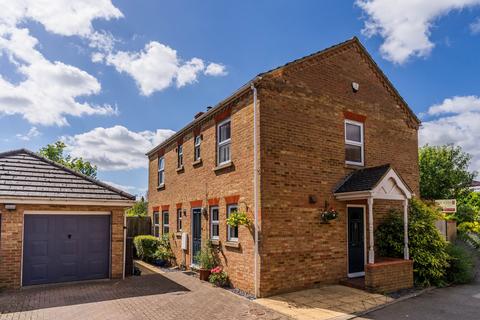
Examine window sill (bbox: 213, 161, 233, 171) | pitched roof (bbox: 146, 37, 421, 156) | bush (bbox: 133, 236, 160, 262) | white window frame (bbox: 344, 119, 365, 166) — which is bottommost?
bush (bbox: 133, 236, 160, 262)

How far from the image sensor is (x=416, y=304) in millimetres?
9469

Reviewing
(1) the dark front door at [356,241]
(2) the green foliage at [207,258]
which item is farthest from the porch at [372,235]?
(2) the green foliage at [207,258]

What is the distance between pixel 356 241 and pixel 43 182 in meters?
10.5

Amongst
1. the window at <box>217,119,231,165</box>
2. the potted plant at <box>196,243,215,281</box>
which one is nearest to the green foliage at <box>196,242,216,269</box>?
the potted plant at <box>196,243,215,281</box>

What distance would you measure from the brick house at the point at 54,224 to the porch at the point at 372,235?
24.3ft

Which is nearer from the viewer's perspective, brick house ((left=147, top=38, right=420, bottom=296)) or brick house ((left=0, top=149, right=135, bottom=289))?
brick house ((left=147, top=38, right=420, bottom=296))

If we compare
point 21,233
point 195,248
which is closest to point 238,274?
point 195,248

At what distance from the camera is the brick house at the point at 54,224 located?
1100 centimetres

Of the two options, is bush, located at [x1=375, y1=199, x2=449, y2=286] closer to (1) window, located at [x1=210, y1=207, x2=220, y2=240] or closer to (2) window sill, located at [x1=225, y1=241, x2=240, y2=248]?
(2) window sill, located at [x1=225, y1=241, x2=240, y2=248]

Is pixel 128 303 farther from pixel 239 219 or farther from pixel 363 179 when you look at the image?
pixel 363 179

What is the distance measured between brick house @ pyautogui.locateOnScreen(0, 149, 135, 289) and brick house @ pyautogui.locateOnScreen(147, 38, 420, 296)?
3.33 metres

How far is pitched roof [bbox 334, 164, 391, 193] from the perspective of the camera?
36.2ft

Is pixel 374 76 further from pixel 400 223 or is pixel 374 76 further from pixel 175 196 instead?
pixel 175 196

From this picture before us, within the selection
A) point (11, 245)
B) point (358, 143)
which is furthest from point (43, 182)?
point (358, 143)
